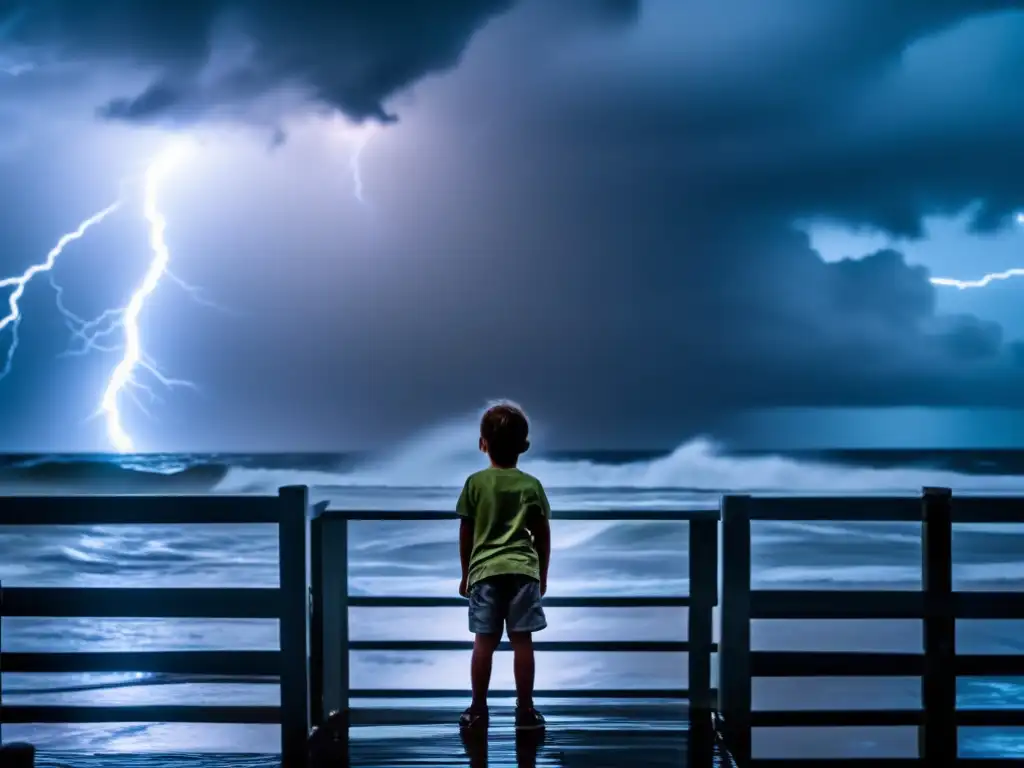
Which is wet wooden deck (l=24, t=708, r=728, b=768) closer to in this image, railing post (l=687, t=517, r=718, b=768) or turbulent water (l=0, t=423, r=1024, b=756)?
railing post (l=687, t=517, r=718, b=768)

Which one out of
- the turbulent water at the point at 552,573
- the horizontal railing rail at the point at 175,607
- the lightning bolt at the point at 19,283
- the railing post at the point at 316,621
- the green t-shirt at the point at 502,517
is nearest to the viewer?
the horizontal railing rail at the point at 175,607

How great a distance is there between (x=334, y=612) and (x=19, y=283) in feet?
77.9

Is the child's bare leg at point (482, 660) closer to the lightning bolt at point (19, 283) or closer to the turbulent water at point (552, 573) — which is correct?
the turbulent water at point (552, 573)

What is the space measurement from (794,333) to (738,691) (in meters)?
28.0

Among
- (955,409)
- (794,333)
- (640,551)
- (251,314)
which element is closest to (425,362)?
(251,314)

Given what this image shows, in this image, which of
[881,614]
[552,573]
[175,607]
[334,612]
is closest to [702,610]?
[881,614]

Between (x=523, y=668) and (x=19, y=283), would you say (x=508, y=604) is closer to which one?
(x=523, y=668)

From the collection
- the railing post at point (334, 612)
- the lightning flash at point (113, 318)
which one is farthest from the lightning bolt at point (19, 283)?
the railing post at point (334, 612)

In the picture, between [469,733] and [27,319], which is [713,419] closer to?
[27,319]

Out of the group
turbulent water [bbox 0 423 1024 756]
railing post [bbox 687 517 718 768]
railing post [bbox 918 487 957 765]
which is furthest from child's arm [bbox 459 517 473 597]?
railing post [bbox 918 487 957 765]

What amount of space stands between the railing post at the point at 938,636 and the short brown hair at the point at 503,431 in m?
1.12

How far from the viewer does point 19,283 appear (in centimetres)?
2366

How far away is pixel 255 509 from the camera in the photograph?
2529mm

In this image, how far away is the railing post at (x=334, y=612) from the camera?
2.89m
